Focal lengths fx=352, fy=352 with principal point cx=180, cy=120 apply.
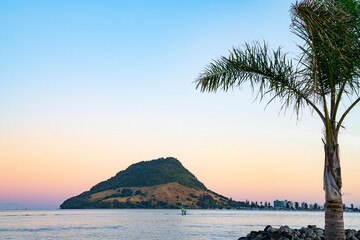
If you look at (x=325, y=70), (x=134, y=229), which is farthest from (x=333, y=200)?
(x=134, y=229)

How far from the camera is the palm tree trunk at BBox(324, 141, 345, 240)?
13.0 metres

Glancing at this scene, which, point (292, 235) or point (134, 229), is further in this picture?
point (134, 229)

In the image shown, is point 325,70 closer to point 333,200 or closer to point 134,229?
point 333,200

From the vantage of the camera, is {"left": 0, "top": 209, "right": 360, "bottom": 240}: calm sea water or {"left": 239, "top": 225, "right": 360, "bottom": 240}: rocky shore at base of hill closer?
{"left": 239, "top": 225, "right": 360, "bottom": 240}: rocky shore at base of hill

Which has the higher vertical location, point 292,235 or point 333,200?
point 333,200

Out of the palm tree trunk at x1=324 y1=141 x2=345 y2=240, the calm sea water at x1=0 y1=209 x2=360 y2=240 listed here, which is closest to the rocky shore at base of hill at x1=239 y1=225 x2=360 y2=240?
the palm tree trunk at x1=324 y1=141 x2=345 y2=240

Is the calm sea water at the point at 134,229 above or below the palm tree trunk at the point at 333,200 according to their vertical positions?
below

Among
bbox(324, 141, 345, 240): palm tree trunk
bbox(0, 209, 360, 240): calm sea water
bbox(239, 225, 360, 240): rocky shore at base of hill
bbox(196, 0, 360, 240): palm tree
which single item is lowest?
bbox(0, 209, 360, 240): calm sea water

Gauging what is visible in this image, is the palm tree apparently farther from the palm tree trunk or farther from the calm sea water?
the calm sea water

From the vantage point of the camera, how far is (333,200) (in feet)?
42.6

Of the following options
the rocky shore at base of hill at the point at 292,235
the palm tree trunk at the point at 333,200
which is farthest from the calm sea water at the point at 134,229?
the palm tree trunk at the point at 333,200

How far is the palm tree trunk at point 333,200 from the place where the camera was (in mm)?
12977

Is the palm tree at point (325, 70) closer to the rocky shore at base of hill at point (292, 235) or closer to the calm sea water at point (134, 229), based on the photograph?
the rocky shore at base of hill at point (292, 235)

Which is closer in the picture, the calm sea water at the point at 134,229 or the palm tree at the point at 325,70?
the palm tree at the point at 325,70
